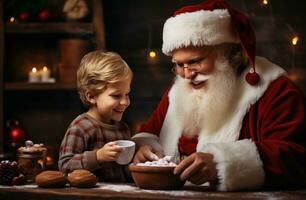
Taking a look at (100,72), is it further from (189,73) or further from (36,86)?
(36,86)

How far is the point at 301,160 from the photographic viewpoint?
1.80 meters

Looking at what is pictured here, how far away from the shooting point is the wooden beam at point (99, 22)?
292 cm

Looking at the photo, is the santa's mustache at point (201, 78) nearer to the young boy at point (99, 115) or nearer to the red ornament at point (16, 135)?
the young boy at point (99, 115)

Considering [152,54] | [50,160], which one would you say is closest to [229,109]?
[152,54]

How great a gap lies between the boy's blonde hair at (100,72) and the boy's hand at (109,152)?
251 millimetres

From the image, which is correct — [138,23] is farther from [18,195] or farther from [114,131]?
[18,195]

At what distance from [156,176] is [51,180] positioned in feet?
1.07

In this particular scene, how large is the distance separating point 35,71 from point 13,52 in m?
0.35

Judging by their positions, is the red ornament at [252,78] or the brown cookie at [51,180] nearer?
the brown cookie at [51,180]

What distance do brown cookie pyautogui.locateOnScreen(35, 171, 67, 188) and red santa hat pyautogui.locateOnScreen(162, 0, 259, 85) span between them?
0.66m

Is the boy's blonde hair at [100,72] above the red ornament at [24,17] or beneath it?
beneath

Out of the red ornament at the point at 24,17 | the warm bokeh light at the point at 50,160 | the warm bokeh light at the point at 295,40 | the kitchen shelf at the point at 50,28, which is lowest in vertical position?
the warm bokeh light at the point at 50,160

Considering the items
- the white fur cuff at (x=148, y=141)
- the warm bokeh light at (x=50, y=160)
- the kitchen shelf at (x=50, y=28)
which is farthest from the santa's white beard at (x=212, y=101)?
the warm bokeh light at (x=50, y=160)

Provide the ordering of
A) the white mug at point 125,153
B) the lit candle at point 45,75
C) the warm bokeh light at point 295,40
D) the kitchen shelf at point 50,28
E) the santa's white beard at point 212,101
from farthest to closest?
the lit candle at point 45,75 → the kitchen shelf at point 50,28 → the warm bokeh light at point 295,40 → the santa's white beard at point 212,101 → the white mug at point 125,153
